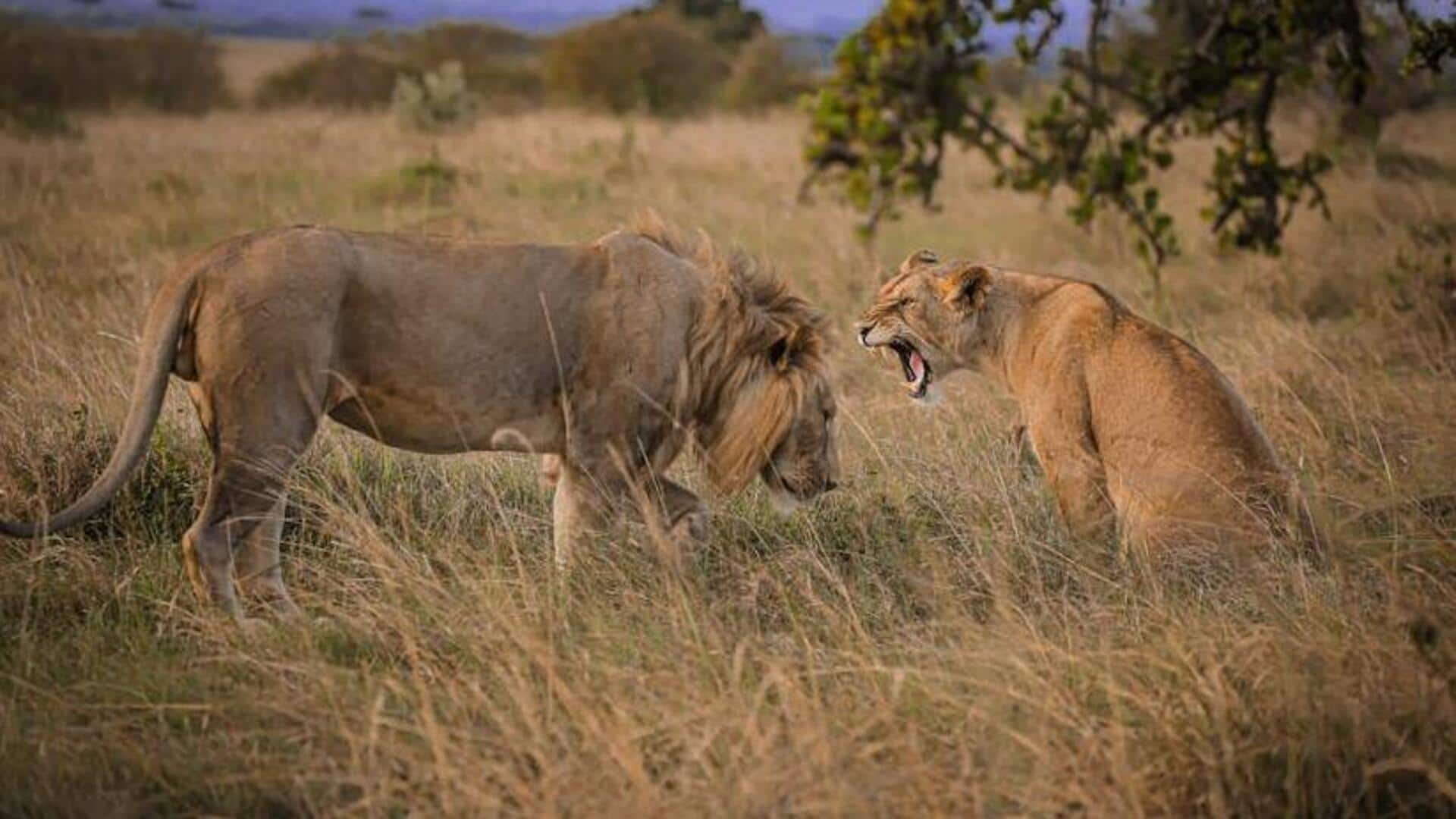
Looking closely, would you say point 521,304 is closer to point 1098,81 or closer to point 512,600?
point 512,600

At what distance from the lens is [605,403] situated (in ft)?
14.9

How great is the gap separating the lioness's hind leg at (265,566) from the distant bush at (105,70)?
16192 mm

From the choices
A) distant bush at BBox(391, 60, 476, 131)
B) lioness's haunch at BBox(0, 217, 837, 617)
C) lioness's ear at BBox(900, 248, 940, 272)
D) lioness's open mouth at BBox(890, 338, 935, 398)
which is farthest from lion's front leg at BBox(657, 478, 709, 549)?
distant bush at BBox(391, 60, 476, 131)

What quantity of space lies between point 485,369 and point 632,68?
22.7m

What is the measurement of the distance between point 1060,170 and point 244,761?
25.9ft

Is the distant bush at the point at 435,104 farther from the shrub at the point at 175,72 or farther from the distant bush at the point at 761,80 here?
the distant bush at the point at 761,80

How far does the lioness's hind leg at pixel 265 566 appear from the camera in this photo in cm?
423

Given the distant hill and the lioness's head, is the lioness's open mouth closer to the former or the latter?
the lioness's head

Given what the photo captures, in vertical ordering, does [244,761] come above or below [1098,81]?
below

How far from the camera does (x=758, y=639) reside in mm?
3957

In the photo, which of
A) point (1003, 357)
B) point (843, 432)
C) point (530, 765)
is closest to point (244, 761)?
point (530, 765)

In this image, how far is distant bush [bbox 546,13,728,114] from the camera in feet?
86.4

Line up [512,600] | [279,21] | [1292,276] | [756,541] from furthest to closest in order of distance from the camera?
[279,21] → [1292,276] → [756,541] → [512,600]

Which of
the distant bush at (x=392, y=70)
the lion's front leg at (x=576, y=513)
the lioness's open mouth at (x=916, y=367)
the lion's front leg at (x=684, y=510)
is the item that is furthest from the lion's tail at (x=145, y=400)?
the distant bush at (x=392, y=70)
